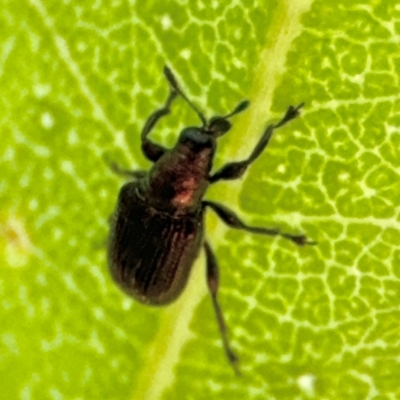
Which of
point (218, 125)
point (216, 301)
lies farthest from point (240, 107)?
point (216, 301)

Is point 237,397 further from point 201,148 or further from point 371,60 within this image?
point 371,60

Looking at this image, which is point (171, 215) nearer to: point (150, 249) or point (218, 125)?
point (150, 249)

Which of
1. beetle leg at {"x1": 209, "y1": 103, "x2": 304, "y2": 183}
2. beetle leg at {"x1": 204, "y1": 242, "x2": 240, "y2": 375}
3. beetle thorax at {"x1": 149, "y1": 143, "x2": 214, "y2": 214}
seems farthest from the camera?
beetle thorax at {"x1": 149, "y1": 143, "x2": 214, "y2": 214}

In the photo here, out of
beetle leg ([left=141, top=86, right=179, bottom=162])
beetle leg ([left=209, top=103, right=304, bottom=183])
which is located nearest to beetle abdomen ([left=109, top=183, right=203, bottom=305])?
beetle leg ([left=141, top=86, right=179, bottom=162])

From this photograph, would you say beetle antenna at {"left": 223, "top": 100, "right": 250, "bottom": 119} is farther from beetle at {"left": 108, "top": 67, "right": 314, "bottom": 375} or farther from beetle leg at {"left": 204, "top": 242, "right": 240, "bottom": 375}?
beetle leg at {"left": 204, "top": 242, "right": 240, "bottom": 375}

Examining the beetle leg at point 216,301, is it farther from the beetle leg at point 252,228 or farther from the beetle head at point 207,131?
the beetle head at point 207,131

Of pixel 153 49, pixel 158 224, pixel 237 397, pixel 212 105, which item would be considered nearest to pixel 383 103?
pixel 212 105
